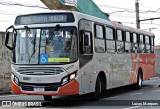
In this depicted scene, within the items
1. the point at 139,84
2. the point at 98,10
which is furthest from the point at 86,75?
the point at 98,10

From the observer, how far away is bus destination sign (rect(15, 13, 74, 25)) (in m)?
13.1

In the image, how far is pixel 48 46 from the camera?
506 inches

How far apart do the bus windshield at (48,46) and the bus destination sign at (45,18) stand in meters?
0.33

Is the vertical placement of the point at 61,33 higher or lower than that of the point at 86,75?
higher

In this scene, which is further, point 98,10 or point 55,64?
point 98,10

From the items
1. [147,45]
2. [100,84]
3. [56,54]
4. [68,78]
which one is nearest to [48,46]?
[56,54]

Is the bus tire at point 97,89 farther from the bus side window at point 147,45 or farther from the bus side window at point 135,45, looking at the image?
the bus side window at point 147,45

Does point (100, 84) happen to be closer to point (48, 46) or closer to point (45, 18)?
point (48, 46)

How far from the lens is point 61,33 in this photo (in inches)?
508

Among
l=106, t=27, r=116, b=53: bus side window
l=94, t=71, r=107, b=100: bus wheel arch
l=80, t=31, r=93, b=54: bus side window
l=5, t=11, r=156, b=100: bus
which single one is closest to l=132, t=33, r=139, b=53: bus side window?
l=106, t=27, r=116, b=53: bus side window

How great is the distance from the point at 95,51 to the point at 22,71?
9.88 ft

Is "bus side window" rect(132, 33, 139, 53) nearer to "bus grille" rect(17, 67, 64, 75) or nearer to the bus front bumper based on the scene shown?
the bus front bumper

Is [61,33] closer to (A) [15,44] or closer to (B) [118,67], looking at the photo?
(A) [15,44]

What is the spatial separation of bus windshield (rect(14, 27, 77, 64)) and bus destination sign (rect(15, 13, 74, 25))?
1.08ft
